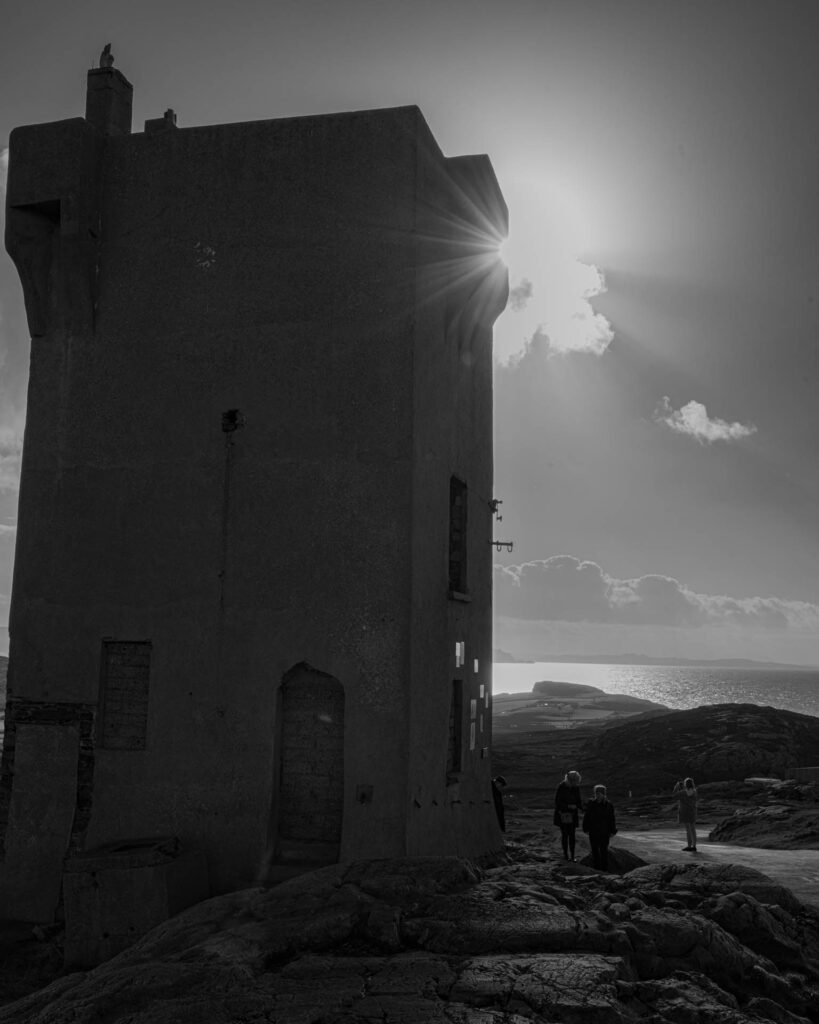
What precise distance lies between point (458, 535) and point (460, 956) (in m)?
8.29

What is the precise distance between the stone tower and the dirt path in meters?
5.07

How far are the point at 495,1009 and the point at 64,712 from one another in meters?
8.80

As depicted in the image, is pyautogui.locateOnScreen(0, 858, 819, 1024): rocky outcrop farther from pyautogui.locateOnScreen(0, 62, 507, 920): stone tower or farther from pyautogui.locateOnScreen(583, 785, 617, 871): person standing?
pyautogui.locateOnScreen(583, 785, 617, 871): person standing

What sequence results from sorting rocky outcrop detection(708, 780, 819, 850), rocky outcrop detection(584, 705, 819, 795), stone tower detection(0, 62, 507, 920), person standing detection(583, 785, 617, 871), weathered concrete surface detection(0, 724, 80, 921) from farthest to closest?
rocky outcrop detection(584, 705, 819, 795) → rocky outcrop detection(708, 780, 819, 850) → person standing detection(583, 785, 617, 871) → weathered concrete surface detection(0, 724, 80, 921) → stone tower detection(0, 62, 507, 920)

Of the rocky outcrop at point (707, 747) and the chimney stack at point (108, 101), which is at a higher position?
the chimney stack at point (108, 101)

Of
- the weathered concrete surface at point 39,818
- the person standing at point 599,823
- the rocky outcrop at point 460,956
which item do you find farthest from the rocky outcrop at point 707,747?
the weathered concrete surface at point 39,818

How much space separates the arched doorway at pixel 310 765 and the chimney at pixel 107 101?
952cm

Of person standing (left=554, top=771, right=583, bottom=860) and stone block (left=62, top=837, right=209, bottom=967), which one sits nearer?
stone block (left=62, top=837, right=209, bottom=967)

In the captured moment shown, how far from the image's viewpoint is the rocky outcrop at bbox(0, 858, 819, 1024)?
688 centimetres

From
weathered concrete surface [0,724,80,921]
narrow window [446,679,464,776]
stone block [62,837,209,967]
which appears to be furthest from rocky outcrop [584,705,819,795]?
stone block [62,837,209,967]

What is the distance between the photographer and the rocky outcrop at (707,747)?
34.4 m

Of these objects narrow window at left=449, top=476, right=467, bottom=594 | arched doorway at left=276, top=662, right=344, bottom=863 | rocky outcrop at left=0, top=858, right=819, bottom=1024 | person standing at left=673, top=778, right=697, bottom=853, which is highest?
narrow window at left=449, top=476, right=467, bottom=594

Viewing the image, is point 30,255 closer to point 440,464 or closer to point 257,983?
point 440,464

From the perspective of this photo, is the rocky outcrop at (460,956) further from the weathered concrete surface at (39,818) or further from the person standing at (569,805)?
the person standing at (569,805)
